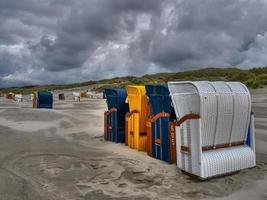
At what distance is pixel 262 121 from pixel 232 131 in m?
9.85

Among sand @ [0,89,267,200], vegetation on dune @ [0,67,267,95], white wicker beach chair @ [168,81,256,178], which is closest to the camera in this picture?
sand @ [0,89,267,200]

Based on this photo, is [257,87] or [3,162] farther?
[257,87]

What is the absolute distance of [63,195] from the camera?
6.12 m

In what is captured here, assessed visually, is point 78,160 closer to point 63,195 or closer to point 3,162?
point 3,162

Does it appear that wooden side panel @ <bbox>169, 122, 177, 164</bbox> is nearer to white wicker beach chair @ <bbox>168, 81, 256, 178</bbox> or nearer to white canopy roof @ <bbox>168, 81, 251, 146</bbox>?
white wicker beach chair @ <bbox>168, 81, 256, 178</bbox>

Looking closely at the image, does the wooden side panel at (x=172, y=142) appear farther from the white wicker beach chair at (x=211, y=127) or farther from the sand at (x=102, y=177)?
the white wicker beach chair at (x=211, y=127)

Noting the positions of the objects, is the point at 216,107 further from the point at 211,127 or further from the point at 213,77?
the point at 213,77

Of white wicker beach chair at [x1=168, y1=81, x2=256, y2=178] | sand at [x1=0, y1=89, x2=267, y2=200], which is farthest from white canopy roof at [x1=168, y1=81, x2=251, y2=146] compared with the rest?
sand at [x1=0, y1=89, x2=267, y2=200]

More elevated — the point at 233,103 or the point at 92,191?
the point at 233,103

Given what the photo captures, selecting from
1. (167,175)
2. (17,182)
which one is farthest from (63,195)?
(167,175)

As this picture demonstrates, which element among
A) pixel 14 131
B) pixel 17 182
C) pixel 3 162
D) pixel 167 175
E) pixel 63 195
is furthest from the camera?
pixel 14 131

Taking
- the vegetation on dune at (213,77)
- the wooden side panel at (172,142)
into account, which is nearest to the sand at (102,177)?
the wooden side panel at (172,142)

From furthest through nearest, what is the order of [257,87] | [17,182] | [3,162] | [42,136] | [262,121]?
1. [257,87]
2. [262,121]
3. [42,136]
4. [3,162]
5. [17,182]

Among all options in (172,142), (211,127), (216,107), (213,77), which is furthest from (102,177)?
(213,77)
